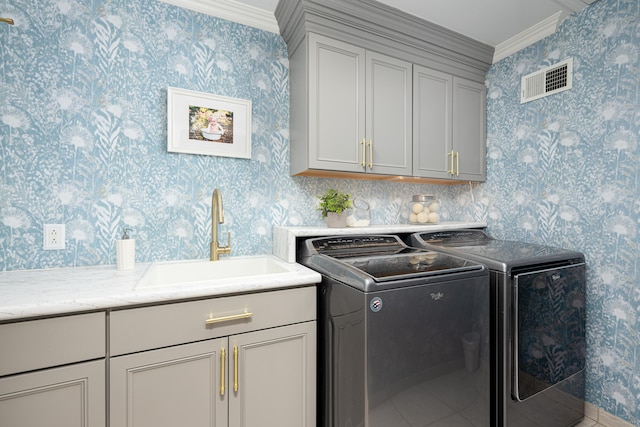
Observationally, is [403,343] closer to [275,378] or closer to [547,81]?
[275,378]

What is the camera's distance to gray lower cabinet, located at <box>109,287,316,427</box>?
1075 millimetres

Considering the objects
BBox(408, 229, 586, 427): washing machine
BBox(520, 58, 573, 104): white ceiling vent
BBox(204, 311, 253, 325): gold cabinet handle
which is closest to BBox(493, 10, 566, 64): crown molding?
BBox(520, 58, 573, 104): white ceiling vent

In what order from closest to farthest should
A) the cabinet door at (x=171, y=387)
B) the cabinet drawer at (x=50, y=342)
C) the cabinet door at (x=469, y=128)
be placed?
the cabinet drawer at (x=50, y=342) < the cabinet door at (x=171, y=387) < the cabinet door at (x=469, y=128)

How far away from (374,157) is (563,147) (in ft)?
4.05

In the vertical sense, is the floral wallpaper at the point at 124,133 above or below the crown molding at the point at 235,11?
below

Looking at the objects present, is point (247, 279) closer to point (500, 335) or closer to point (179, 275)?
point (179, 275)

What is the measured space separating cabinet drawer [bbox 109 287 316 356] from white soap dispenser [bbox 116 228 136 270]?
0.49 metres

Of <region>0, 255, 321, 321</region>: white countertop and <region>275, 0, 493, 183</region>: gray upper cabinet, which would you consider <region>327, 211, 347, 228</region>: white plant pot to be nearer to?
<region>275, 0, 493, 183</region>: gray upper cabinet

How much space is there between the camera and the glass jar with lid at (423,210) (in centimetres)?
227

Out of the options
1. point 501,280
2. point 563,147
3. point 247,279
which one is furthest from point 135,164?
point 563,147

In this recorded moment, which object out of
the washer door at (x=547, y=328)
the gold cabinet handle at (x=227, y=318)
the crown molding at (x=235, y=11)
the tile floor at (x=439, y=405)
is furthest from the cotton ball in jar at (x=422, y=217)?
the crown molding at (x=235, y=11)

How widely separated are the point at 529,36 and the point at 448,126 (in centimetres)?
81

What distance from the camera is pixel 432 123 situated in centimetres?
213

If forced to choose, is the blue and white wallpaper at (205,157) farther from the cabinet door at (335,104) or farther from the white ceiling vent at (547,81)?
the cabinet door at (335,104)
